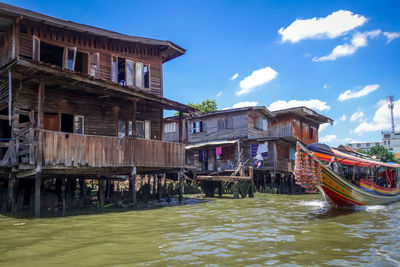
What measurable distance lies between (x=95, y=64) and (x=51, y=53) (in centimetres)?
237

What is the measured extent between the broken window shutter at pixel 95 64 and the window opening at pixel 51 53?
140 cm

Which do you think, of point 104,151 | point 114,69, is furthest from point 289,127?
point 104,151

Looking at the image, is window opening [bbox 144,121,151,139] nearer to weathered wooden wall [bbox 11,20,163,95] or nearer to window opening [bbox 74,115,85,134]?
weathered wooden wall [bbox 11,20,163,95]

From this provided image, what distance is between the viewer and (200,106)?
44094 mm

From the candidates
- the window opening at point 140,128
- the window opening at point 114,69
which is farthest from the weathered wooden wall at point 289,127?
the window opening at point 114,69

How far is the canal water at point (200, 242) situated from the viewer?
5676 mm

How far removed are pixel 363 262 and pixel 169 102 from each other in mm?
12404

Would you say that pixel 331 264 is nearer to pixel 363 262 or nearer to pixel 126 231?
pixel 363 262

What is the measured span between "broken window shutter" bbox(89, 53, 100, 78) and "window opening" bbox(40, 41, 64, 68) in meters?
1.40

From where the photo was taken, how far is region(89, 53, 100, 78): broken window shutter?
15945mm

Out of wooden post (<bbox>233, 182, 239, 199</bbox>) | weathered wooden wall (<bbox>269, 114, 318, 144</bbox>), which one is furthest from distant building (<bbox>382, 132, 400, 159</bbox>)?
wooden post (<bbox>233, 182, 239, 199</bbox>)

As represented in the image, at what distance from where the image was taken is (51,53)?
16328 millimetres

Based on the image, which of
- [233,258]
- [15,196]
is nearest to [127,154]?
[15,196]

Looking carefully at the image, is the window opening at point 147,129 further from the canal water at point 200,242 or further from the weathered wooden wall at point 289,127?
the weathered wooden wall at point 289,127
